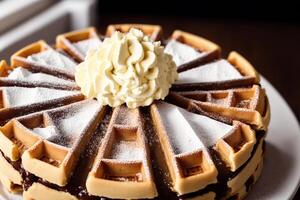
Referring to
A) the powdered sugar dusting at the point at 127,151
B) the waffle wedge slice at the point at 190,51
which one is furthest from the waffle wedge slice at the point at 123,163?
the waffle wedge slice at the point at 190,51

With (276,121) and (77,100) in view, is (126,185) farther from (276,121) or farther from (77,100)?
(276,121)

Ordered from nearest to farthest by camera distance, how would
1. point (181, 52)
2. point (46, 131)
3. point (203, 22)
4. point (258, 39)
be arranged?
1. point (46, 131)
2. point (181, 52)
3. point (258, 39)
4. point (203, 22)

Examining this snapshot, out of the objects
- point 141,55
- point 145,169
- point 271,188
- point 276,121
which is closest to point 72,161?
point 145,169

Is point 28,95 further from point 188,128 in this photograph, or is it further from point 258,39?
point 258,39

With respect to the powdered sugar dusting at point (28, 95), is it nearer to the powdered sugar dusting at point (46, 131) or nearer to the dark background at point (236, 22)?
A: the powdered sugar dusting at point (46, 131)

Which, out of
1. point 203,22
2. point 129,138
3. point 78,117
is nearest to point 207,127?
point 129,138

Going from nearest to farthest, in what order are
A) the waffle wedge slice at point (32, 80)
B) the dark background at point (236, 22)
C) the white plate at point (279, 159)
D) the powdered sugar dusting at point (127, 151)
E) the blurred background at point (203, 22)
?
1. the powdered sugar dusting at point (127, 151)
2. the white plate at point (279, 159)
3. the waffle wedge slice at point (32, 80)
4. the blurred background at point (203, 22)
5. the dark background at point (236, 22)

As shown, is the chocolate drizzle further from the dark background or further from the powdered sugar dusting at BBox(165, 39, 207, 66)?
the dark background
